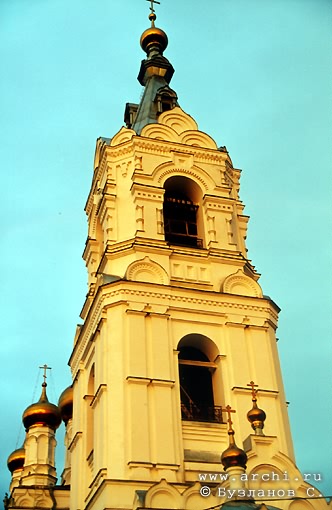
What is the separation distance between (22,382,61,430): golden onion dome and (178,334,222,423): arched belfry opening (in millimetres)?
7278

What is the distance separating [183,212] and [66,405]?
7253mm

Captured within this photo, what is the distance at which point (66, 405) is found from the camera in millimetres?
22625

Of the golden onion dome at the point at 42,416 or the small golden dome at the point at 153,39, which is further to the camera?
the small golden dome at the point at 153,39

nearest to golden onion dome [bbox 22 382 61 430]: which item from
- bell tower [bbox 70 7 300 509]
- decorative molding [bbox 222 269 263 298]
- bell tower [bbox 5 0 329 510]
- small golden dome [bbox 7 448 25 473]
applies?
bell tower [bbox 5 0 329 510]

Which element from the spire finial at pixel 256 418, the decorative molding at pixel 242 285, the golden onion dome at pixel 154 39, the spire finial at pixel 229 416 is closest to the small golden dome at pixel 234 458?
the spire finial at pixel 229 416

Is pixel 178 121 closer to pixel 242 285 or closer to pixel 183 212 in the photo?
pixel 183 212

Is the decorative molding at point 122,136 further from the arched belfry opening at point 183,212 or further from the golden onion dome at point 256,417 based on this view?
the golden onion dome at point 256,417

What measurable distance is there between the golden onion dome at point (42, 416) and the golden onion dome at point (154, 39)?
1113 cm

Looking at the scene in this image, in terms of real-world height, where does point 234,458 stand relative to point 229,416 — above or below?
below

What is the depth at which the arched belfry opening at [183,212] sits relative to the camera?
18.1 meters

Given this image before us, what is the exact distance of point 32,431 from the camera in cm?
2238

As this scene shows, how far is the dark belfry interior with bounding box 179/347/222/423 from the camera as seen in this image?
50.7ft

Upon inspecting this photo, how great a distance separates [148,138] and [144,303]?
15.5 ft

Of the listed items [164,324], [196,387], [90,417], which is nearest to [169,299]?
[164,324]
